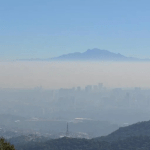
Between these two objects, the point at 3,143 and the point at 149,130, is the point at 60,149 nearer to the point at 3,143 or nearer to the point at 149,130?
the point at 149,130

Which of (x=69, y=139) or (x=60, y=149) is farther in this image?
(x=69, y=139)

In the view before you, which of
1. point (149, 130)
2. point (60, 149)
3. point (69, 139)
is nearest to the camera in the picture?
point (60, 149)

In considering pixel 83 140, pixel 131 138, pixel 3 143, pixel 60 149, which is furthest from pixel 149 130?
pixel 3 143

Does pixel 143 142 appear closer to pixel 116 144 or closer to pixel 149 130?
pixel 116 144

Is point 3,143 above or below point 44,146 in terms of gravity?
above

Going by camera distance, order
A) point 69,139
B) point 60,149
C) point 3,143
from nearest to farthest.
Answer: point 3,143 < point 60,149 < point 69,139

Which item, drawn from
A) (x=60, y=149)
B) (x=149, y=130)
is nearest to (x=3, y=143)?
(x=60, y=149)
